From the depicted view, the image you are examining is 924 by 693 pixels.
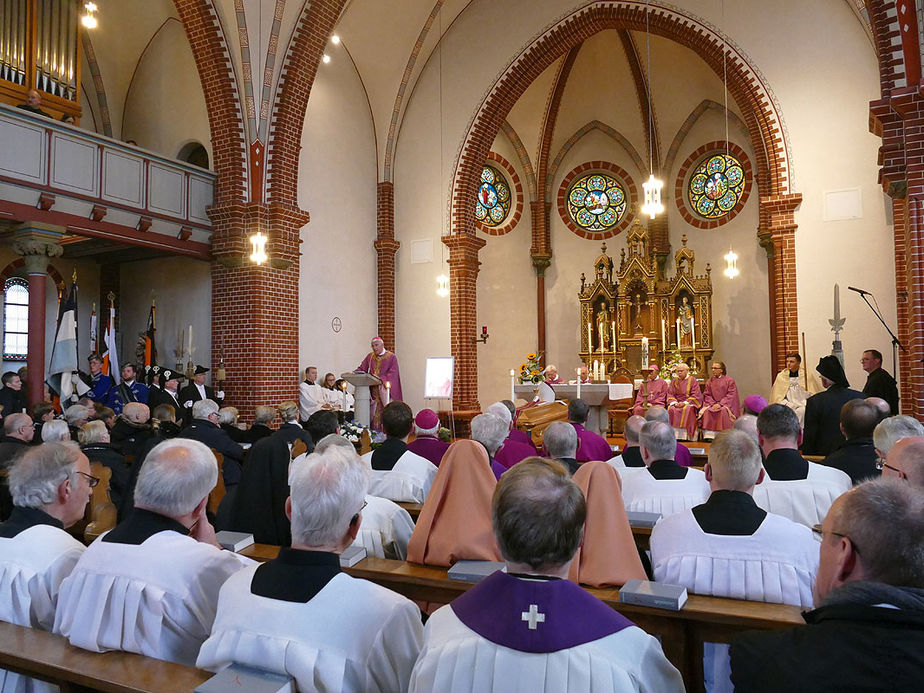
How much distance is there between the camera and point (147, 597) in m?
2.31

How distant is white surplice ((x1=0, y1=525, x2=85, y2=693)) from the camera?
2676mm

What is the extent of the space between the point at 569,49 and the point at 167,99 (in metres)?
7.75

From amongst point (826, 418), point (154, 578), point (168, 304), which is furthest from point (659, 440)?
point (168, 304)

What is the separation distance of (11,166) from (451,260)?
747 centimetres

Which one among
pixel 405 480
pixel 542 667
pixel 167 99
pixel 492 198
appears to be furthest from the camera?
pixel 492 198

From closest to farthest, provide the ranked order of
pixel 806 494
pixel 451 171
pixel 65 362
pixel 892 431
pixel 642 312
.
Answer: pixel 892 431 < pixel 806 494 < pixel 65 362 < pixel 451 171 < pixel 642 312

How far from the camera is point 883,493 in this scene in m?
1.52

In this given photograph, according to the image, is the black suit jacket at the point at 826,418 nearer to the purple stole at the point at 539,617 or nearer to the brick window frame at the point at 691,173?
the purple stole at the point at 539,617

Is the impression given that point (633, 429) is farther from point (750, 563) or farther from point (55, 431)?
point (55, 431)

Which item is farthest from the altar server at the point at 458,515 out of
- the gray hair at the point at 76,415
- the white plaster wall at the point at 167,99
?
the white plaster wall at the point at 167,99

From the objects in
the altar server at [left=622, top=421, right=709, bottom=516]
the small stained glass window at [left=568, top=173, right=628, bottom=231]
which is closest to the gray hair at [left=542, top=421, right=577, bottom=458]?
the altar server at [left=622, top=421, right=709, bottom=516]

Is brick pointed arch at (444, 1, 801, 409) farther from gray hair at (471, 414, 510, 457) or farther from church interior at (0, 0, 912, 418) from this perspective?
gray hair at (471, 414, 510, 457)

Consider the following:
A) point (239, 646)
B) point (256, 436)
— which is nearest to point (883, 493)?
point (239, 646)

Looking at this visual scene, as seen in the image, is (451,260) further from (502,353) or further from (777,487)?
(777,487)
